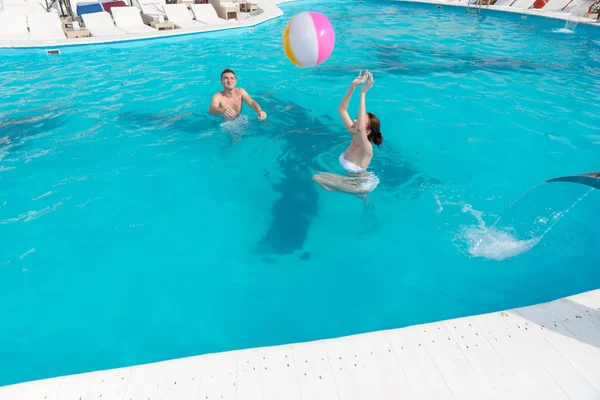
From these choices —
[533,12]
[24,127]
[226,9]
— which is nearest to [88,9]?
[226,9]

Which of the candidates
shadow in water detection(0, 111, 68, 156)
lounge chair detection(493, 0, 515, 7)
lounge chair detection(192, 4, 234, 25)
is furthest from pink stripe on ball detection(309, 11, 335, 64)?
lounge chair detection(493, 0, 515, 7)

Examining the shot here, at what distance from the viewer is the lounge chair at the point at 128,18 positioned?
1435 cm

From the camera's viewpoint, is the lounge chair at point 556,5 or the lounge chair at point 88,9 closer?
the lounge chair at point 88,9

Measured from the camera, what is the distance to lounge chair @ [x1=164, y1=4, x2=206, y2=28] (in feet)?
49.8

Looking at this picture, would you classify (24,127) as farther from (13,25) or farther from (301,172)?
(13,25)

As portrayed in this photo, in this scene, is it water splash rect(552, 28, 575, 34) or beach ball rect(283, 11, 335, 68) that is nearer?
beach ball rect(283, 11, 335, 68)

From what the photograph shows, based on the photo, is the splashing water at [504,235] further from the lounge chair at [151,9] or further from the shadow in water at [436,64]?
the lounge chair at [151,9]

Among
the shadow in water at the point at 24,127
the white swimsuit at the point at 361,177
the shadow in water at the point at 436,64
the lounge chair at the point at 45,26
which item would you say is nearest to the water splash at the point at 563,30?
the shadow in water at the point at 436,64

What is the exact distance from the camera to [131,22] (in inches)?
579

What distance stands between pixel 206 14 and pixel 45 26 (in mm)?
6060

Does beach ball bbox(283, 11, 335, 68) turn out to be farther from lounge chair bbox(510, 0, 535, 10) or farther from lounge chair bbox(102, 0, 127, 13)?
lounge chair bbox(510, 0, 535, 10)

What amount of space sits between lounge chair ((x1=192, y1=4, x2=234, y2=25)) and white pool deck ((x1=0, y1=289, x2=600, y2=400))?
1569 cm

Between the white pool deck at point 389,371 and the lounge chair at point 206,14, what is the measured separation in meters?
15.7

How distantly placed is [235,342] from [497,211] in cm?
385
